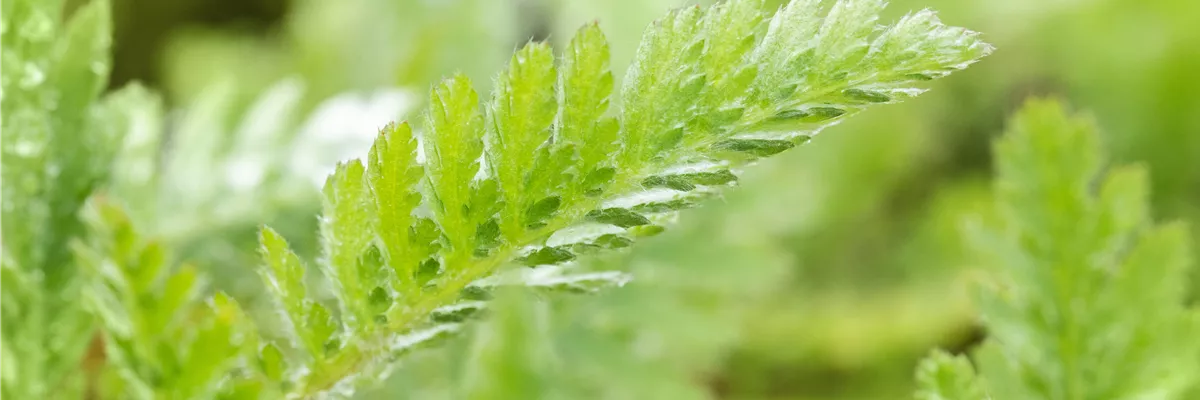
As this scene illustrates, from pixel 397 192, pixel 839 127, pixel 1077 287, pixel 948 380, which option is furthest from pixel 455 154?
pixel 839 127

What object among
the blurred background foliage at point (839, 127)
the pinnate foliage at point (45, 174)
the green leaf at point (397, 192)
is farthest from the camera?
the blurred background foliage at point (839, 127)

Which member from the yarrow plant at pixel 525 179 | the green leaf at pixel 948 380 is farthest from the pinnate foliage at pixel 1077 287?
the yarrow plant at pixel 525 179

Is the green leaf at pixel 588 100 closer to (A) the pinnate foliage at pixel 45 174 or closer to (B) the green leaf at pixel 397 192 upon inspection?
(B) the green leaf at pixel 397 192

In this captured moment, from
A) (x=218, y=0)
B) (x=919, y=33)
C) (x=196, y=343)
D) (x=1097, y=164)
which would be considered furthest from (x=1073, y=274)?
(x=218, y=0)

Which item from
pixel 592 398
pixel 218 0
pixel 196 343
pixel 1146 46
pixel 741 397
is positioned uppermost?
pixel 218 0

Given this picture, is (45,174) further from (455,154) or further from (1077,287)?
(1077,287)

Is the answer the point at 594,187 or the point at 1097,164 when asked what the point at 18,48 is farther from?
the point at 1097,164
